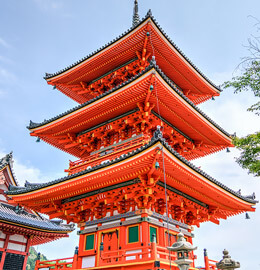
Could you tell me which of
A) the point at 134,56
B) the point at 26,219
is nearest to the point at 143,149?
the point at 134,56

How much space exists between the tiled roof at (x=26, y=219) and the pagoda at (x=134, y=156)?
120 inches

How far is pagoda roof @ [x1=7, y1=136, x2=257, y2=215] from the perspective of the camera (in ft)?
31.8

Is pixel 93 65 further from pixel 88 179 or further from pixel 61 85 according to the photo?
pixel 88 179

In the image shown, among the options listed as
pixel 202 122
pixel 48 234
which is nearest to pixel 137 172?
pixel 202 122

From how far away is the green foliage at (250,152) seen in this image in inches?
453

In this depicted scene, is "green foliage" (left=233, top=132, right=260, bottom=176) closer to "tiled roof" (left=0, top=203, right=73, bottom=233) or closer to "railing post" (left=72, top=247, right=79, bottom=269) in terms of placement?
"railing post" (left=72, top=247, right=79, bottom=269)

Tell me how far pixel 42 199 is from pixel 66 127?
4193 mm

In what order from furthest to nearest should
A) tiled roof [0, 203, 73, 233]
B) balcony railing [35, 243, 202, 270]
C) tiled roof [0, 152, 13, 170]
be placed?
1. tiled roof [0, 152, 13, 170]
2. tiled roof [0, 203, 73, 233]
3. balcony railing [35, 243, 202, 270]

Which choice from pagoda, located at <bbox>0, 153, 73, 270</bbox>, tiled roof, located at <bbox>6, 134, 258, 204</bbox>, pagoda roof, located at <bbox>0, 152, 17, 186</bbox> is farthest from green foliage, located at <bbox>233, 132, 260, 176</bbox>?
pagoda roof, located at <bbox>0, 152, 17, 186</bbox>

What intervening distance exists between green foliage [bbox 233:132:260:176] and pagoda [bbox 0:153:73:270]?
12.1 meters

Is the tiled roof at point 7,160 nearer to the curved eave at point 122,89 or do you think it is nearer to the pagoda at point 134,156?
the pagoda at point 134,156

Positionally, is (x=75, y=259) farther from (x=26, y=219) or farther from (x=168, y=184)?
(x=26, y=219)

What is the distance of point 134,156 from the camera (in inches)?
384

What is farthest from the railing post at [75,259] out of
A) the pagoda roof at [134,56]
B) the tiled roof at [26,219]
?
the pagoda roof at [134,56]
